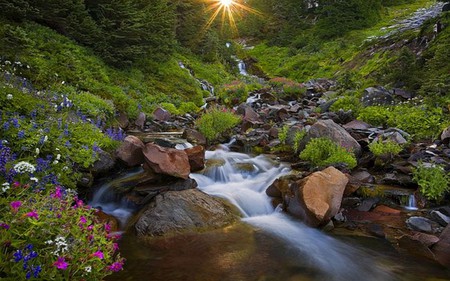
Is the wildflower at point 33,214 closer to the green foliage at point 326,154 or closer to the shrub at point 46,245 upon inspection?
the shrub at point 46,245

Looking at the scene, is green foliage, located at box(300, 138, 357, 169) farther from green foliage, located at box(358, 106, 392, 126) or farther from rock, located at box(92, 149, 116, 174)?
rock, located at box(92, 149, 116, 174)

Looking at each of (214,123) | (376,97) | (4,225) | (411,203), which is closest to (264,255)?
(411,203)

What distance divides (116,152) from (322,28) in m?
49.9

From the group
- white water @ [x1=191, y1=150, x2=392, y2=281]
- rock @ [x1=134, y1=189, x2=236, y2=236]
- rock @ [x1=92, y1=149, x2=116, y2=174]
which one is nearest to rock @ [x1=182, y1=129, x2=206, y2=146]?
white water @ [x1=191, y1=150, x2=392, y2=281]

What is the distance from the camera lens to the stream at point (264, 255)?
520cm

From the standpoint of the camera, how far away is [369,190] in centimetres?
757

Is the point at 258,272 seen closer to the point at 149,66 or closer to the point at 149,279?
the point at 149,279

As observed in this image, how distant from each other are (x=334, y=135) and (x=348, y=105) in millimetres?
6486

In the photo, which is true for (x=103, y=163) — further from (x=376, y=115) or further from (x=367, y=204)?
(x=376, y=115)

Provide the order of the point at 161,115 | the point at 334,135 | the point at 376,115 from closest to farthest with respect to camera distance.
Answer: the point at 334,135, the point at 376,115, the point at 161,115

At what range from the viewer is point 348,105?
50.4 feet

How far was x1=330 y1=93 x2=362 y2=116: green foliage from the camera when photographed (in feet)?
48.4

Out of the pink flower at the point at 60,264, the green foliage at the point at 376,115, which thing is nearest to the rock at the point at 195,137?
the green foliage at the point at 376,115

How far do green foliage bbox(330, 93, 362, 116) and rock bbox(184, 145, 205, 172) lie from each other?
8561 mm
